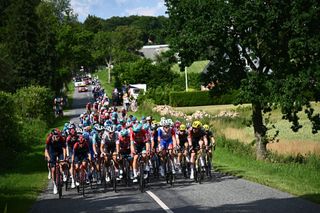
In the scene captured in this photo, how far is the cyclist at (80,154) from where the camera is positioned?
17.3m

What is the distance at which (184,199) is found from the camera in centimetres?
1440

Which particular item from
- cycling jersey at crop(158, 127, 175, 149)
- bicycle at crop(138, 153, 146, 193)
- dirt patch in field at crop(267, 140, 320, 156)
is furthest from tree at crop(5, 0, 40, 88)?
bicycle at crop(138, 153, 146, 193)

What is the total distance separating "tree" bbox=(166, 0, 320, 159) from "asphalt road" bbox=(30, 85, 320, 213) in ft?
23.5

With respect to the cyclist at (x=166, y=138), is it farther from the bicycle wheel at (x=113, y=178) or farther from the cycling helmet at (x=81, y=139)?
the cycling helmet at (x=81, y=139)

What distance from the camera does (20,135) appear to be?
108ft

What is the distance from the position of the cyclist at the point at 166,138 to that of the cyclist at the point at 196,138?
58 cm

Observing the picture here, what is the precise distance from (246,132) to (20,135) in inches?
584

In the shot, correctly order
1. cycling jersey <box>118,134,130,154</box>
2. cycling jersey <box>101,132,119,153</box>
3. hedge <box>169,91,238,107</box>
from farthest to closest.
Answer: hedge <box>169,91,238,107</box> < cycling jersey <box>101,132,119,153</box> < cycling jersey <box>118,134,130,154</box>

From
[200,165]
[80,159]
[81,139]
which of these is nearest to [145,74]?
[200,165]

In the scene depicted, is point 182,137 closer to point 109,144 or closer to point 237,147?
point 109,144

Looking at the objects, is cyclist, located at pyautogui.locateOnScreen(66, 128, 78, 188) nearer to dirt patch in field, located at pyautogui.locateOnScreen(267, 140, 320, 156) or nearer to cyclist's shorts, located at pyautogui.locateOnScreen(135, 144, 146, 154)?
cyclist's shorts, located at pyautogui.locateOnScreen(135, 144, 146, 154)

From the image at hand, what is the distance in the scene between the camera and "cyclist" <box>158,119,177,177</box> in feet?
61.1

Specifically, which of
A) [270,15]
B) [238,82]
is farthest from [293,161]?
[270,15]

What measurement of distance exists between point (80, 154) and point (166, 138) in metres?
3.07
